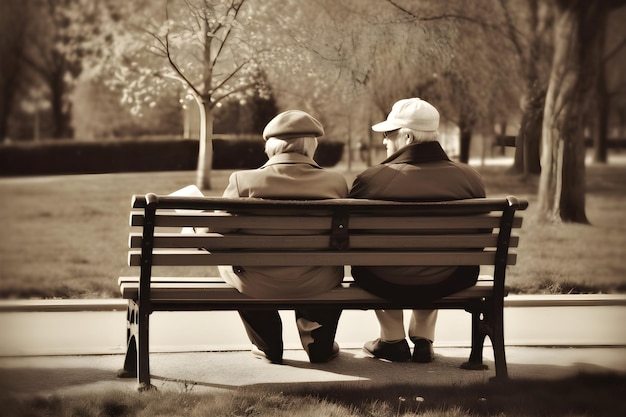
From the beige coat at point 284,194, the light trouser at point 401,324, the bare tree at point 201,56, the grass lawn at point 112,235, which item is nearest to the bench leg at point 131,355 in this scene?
the beige coat at point 284,194

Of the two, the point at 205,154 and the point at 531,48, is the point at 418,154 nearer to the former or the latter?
the point at 205,154

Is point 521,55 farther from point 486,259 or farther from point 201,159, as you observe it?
point 486,259

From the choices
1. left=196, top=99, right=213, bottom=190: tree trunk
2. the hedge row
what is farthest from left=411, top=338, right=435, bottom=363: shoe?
the hedge row

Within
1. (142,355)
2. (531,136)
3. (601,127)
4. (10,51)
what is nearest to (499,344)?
(142,355)

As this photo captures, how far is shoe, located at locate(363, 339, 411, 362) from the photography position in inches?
194

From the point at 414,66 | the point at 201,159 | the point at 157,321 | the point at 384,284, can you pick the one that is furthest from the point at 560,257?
the point at 384,284

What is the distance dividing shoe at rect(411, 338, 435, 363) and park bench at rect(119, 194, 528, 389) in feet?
1.25

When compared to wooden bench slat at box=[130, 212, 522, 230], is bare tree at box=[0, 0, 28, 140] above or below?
above

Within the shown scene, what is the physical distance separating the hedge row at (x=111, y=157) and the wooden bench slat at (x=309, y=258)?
591cm

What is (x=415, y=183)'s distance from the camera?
4.53m

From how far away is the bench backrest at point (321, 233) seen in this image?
4.21m

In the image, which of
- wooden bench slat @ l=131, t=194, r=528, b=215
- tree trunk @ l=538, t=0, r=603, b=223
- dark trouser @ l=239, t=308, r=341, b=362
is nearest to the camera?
wooden bench slat @ l=131, t=194, r=528, b=215

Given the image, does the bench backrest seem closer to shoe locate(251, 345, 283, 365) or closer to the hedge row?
shoe locate(251, 345, 283, 365)

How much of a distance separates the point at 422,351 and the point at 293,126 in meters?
1.35
